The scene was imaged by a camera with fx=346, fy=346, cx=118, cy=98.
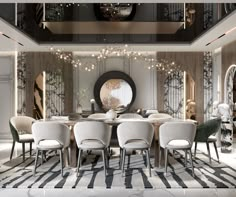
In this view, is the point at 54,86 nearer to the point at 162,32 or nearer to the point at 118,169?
the point at 162,32

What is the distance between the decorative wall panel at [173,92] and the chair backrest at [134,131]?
5.24 meters

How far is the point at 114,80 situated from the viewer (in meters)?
11.2

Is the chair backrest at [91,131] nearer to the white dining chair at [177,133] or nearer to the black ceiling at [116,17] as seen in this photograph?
the white dining chair at [177,133]

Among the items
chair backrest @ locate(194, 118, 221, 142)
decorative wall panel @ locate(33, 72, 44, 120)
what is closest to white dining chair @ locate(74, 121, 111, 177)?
chair backrest @ locate(194, 118, 221, 142)

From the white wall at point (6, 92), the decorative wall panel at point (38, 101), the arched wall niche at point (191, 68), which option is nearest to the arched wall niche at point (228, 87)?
the arched wall niche at point (191, 68)

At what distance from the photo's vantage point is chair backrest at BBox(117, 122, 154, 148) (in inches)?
230

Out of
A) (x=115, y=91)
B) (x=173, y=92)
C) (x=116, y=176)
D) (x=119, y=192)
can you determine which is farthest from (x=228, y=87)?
(x=119, y=192)

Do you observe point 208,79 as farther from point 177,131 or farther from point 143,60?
point 177,131

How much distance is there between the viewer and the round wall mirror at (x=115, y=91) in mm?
11094

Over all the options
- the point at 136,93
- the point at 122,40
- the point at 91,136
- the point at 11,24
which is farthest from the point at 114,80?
the point at 91,136

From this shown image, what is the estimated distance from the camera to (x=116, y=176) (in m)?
5.83

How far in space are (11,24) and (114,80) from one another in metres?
4.73

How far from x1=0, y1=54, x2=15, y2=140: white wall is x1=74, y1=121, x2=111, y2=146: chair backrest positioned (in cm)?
587

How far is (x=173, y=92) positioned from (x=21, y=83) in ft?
15.9
